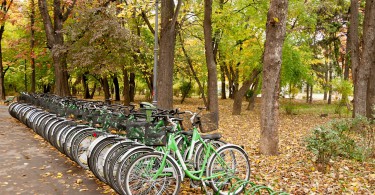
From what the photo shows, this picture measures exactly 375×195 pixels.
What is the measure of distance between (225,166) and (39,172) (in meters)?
3.37

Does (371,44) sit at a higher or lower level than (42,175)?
higher

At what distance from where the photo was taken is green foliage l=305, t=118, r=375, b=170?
18.4 feet

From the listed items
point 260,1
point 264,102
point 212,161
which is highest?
point 260,1

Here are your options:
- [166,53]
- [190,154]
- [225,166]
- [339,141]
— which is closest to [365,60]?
[339,141]

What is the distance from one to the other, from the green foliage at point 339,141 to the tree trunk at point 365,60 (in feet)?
11.2

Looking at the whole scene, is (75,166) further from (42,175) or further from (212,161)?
(212,161)

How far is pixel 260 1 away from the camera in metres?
13.3

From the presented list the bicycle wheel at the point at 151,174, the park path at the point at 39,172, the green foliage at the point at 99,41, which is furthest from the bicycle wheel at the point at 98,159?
the green foliage at the point at 99,41

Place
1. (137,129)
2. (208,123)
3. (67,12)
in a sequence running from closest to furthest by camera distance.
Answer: (137,129), (208,123), (67,12)

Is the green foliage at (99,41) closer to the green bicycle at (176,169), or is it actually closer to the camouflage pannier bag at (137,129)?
the camouflage pannier bag at (137,129)

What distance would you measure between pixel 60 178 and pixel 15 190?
73 cm

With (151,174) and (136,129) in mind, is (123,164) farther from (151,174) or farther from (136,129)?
(136,129)

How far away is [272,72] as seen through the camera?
264 inches

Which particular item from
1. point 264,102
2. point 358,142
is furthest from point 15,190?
point 358,142
